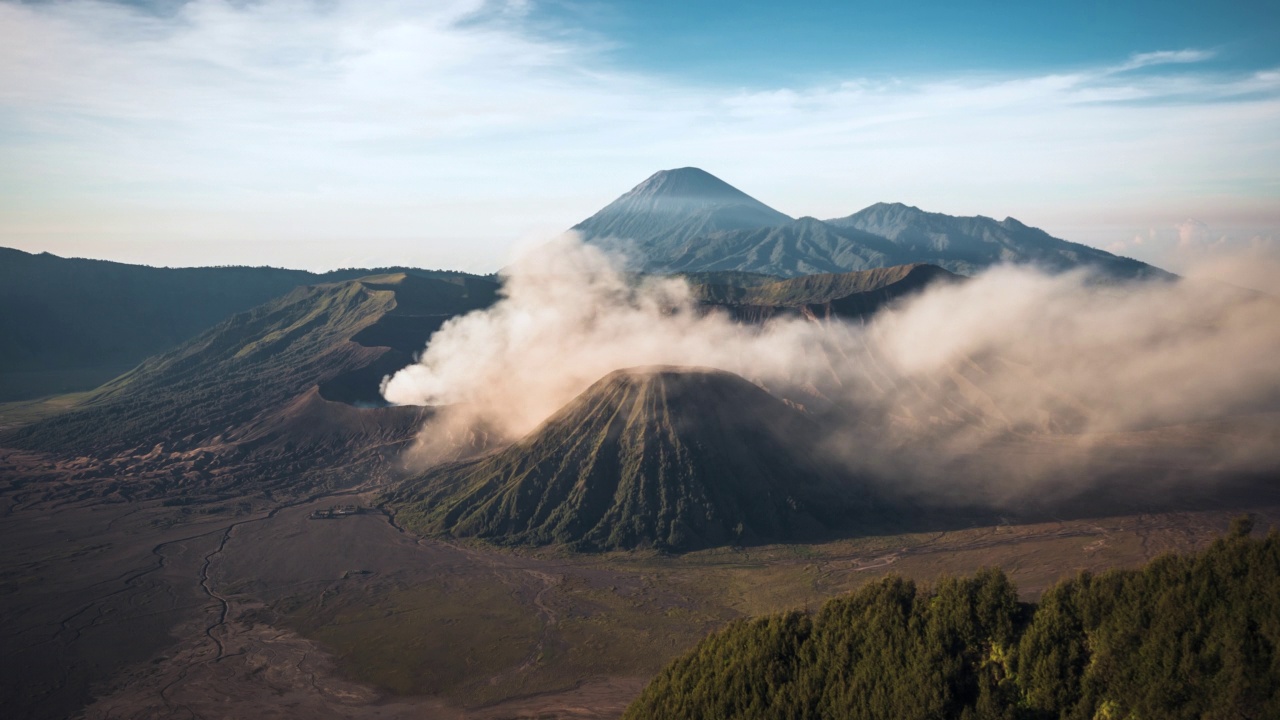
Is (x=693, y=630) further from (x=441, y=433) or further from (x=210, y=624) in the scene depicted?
(x=441, y=433)

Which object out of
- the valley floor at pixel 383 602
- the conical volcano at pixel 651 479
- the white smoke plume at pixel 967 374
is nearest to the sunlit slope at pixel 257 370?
the white smoke plume at pixel 967 374

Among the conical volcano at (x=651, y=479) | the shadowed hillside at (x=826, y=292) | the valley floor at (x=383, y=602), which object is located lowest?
the valley floor at (x=383, y=602)

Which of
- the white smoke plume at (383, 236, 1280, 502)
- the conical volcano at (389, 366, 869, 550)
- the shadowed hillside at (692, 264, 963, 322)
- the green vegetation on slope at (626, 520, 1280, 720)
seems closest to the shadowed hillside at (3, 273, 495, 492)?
the white smoke plume at (383, 236, 1280, 502)

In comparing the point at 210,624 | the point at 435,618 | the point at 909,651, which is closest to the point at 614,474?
the point at 435,618

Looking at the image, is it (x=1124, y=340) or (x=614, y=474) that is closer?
(x=614, y=474)

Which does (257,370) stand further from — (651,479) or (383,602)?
(383,602)

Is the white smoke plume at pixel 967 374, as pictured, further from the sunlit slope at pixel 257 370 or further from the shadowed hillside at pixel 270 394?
the shadowed hillside at pixel 270 394
